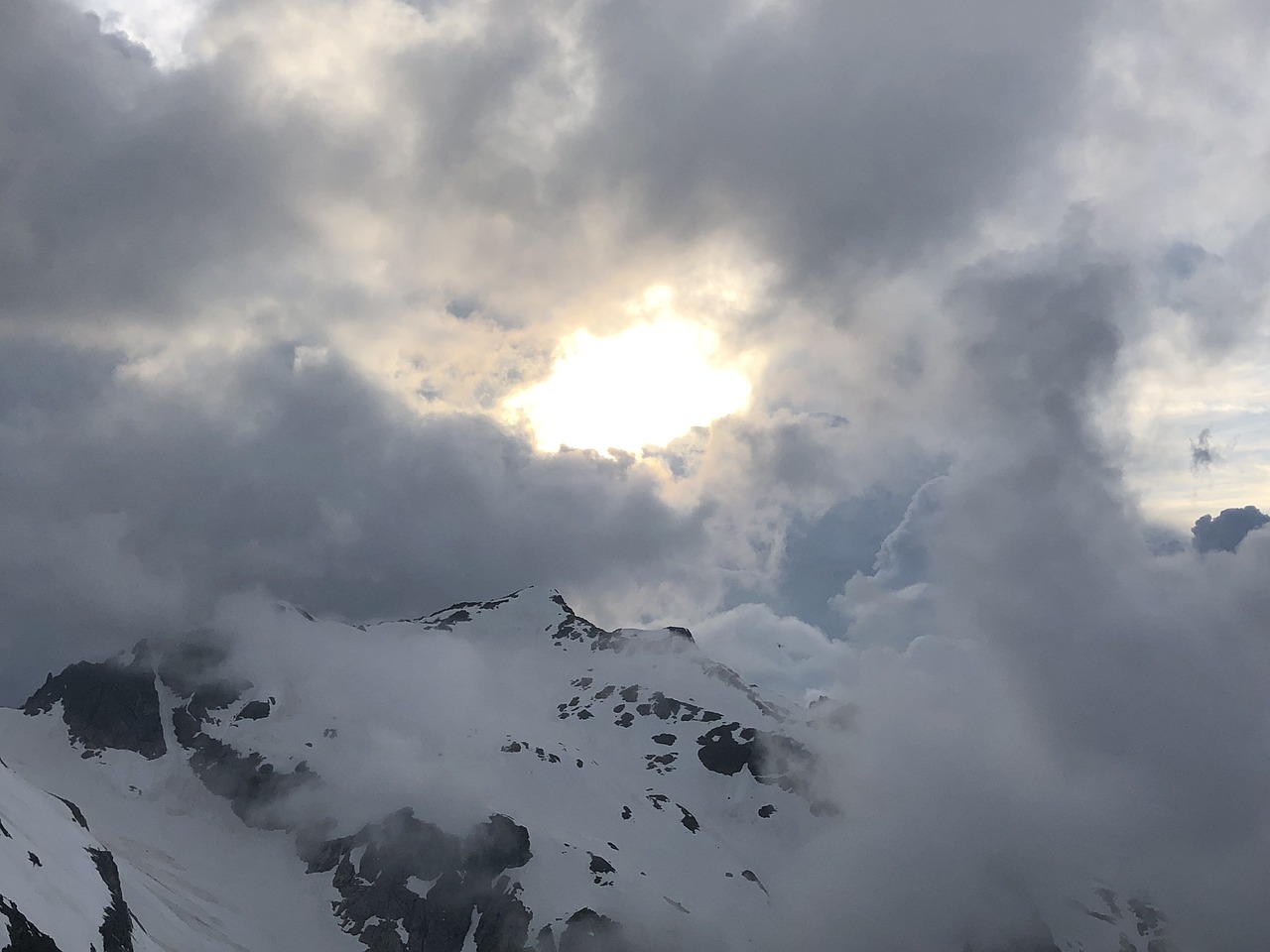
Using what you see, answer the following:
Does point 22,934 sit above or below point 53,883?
below

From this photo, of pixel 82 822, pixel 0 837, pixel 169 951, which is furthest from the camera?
pixel 169 951

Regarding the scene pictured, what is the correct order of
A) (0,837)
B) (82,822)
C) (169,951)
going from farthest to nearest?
1. (169,951)
2. (82,822)
3. (0,837)

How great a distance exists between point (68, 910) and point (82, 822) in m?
67.6

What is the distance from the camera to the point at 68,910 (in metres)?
122

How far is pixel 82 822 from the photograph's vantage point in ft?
586

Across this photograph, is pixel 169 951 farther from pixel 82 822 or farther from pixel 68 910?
pixel 68 910

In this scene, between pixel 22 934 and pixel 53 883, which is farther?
pixel 53 883

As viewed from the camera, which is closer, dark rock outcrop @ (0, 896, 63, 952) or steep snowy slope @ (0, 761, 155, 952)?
dark rock outcrop @ (0, 896, 63, 952)

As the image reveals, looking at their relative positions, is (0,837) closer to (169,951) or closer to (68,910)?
(68,910)

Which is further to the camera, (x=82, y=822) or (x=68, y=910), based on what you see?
(x=82, y=822)

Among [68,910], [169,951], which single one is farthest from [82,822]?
[68,910]

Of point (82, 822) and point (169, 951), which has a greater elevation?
point (82, 822)

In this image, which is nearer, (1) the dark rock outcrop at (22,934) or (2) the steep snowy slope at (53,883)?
(1) the dark rock outcrop at (22,934)

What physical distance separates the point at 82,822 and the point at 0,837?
7051 centimetres
